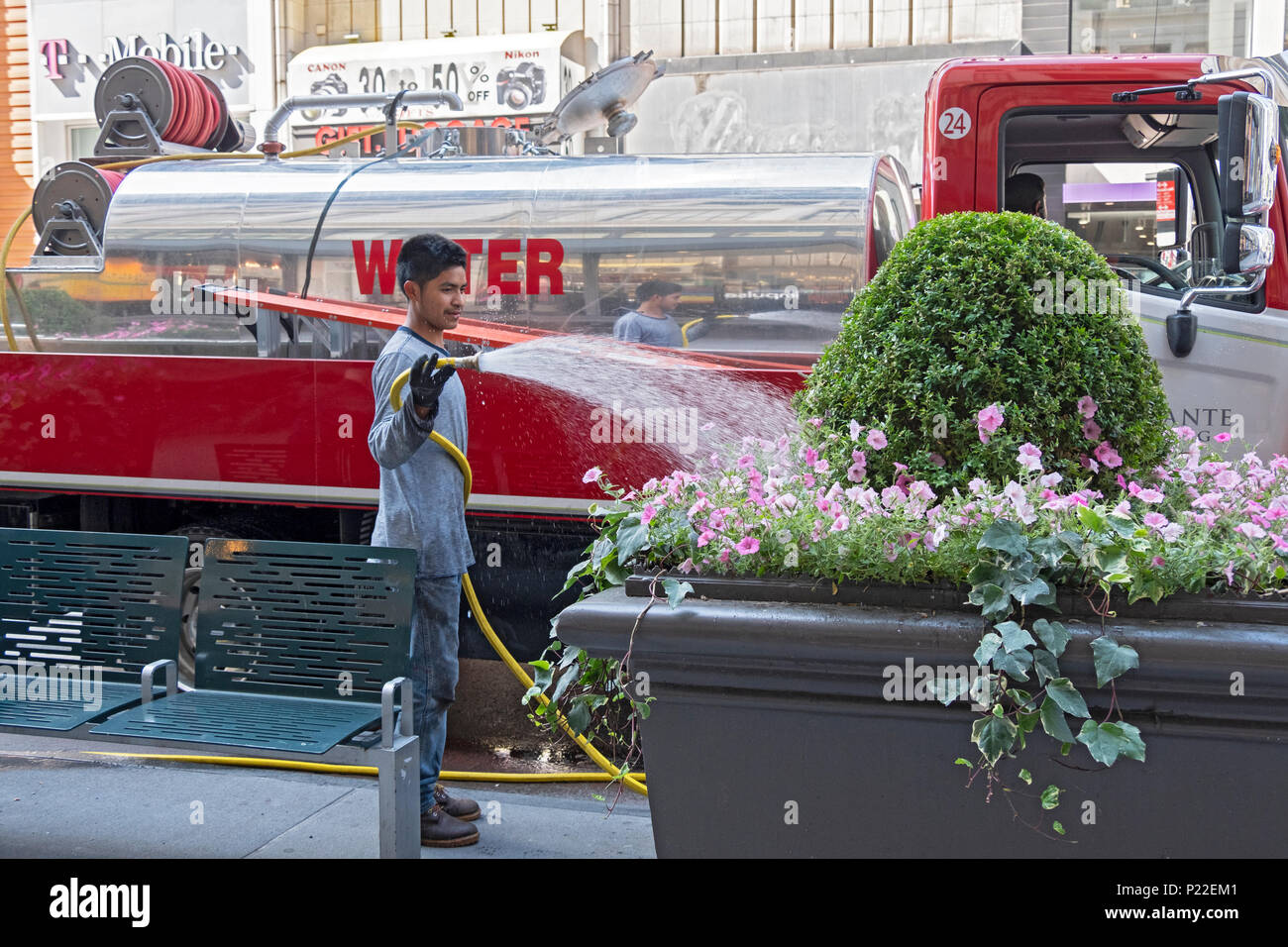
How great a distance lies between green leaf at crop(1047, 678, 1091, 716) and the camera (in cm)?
224

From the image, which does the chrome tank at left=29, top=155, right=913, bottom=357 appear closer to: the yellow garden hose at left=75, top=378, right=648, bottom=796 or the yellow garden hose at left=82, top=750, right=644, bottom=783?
the yellow garden hose at left=75, top=378, right=648, bottom=796

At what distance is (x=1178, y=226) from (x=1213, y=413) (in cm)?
88

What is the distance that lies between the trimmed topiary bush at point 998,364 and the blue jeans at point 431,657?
1692 mm

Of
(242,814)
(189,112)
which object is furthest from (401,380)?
(189,112)

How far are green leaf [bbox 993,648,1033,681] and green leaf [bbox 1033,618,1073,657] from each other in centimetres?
4

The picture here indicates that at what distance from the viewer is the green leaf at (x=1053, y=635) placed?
227 cm

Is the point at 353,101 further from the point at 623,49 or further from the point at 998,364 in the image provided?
the point at 623,49

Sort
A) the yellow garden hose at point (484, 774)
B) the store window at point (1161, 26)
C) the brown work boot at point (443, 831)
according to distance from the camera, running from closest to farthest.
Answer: the brown work boot at point (443, 831) < the yellow garden hose at point (484, 774) < the store window at point (1161, 26)

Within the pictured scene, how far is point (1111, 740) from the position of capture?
225 cm

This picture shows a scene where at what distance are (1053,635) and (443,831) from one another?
8.16 ft

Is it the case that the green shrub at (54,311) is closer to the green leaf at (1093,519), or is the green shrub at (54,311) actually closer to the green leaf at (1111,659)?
the green leaf at (1093,519)

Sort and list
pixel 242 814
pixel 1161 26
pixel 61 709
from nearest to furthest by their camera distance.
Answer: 1. pixel 61 709
2. pixel 242 814
3. pixel 1161 26

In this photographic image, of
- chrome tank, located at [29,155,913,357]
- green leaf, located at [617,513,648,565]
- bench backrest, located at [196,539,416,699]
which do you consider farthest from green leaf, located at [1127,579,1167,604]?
chrome tank, located at [29,155,913,357]

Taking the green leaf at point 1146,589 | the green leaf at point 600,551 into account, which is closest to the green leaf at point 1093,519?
the green leaf at point 1146,589
